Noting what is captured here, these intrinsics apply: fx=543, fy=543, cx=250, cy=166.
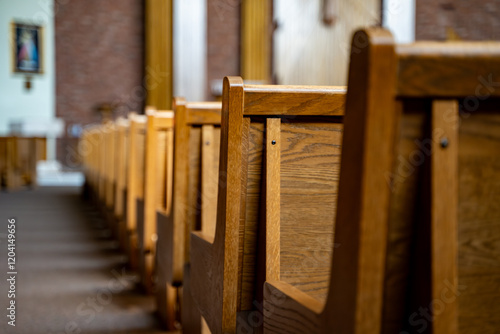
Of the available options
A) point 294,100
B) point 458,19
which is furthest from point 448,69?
point 458,19

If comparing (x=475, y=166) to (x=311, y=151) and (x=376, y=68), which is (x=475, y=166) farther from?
(x=311, y=151)

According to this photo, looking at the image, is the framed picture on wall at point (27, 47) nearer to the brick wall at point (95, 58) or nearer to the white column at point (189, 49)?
the brick wall at point (95, 58)

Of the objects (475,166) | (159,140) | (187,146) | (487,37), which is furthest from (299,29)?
(475,166)

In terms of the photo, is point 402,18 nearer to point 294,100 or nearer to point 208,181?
point 208,181

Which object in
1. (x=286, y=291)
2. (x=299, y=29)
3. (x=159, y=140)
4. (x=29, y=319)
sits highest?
(x=299, y=29)

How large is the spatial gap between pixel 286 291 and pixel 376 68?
44 cm

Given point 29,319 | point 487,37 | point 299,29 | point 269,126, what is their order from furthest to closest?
point 487,37 → point 299,29 → point 29,319 → point 269,126

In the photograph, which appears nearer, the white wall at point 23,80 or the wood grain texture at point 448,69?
the wood grain texture at point 448,69

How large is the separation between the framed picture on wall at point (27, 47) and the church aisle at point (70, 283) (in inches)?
248

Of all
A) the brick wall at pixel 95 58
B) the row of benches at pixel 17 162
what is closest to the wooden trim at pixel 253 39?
the brick wall at pixel 95 58

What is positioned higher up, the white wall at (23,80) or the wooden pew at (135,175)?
the white wall at (23,80)

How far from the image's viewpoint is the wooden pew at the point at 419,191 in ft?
1.82

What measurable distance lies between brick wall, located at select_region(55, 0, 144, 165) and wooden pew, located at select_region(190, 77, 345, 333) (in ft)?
30.0

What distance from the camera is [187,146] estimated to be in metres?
1.64
